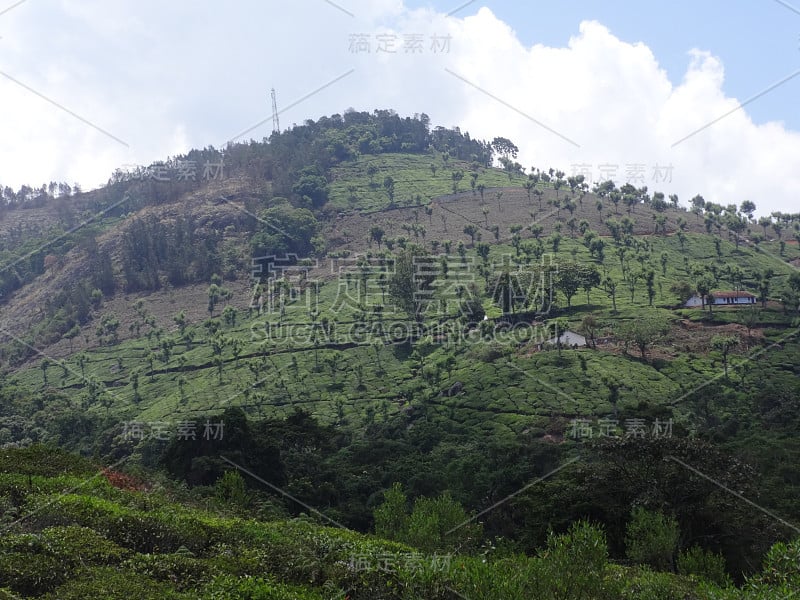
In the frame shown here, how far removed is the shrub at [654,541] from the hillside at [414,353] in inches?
8.6

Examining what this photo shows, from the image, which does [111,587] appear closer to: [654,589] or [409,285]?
[654,589]

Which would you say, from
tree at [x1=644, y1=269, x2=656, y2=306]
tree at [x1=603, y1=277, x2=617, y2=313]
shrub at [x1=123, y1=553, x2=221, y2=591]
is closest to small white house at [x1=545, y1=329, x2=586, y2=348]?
tree at [x1=603, y1=277, x2=617, y2=313]

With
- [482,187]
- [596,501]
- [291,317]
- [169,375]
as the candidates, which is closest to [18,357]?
[169,375]

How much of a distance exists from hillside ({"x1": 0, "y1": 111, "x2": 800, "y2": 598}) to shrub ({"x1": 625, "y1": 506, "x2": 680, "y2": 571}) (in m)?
0.22

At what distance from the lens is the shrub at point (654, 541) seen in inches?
1027

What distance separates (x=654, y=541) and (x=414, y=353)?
44287 millimetres

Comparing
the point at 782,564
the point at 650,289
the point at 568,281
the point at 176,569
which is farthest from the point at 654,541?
the point at 650,289

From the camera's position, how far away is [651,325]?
214ft

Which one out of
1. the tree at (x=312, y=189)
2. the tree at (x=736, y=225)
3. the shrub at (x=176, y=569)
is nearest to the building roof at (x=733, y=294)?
the tree at (x=736, y=225)

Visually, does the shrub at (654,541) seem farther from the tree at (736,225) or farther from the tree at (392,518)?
the tree at (736,225)

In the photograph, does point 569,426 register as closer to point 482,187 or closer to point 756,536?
point 756,536

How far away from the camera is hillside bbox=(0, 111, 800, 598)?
3023 centimetres

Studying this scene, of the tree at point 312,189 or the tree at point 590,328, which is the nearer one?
the tree at point 590,328

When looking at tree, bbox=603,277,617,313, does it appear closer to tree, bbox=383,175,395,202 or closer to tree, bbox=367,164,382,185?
tree, bbox=383,175,395,202
